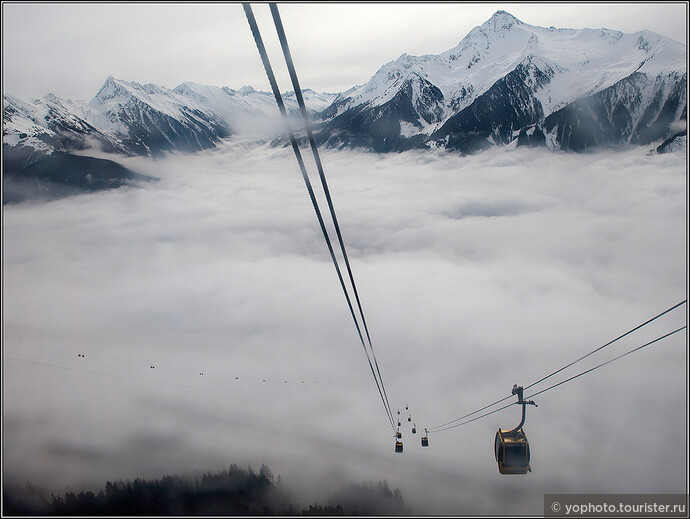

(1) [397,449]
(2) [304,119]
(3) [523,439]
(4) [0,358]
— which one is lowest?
(4) [0,358]

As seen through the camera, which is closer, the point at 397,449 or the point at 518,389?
the point at 518,389

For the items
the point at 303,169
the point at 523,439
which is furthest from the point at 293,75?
the point at 523,439

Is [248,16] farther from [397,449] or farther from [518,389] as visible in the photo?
[397,449]

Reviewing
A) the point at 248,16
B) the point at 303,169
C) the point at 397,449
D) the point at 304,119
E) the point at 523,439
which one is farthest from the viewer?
the point at 397,449

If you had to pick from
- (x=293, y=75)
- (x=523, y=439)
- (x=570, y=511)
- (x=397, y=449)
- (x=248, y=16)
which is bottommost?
(x=570, y=511)

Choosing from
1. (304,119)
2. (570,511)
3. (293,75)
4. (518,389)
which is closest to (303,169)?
(304,119)

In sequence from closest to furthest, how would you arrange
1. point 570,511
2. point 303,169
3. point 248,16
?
point 248,16 → point 303,169 → point 570,511

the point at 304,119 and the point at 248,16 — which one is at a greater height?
the point at 248,16

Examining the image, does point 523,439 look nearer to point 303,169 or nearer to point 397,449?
point 397,449

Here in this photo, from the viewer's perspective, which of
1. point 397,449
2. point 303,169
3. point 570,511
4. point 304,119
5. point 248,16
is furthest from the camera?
point 570,511
